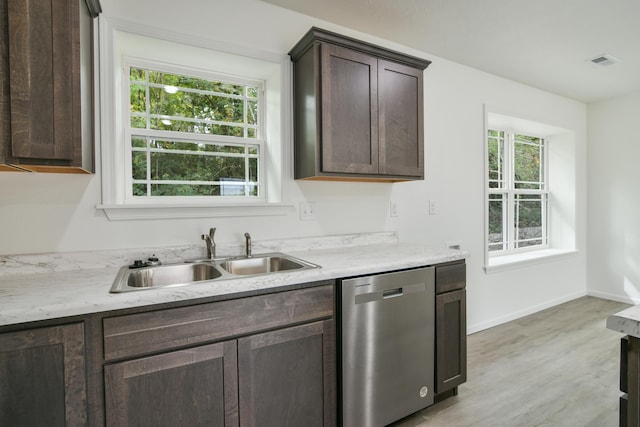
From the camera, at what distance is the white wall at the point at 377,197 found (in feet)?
5.32

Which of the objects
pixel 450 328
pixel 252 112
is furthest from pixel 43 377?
pixel 450 328

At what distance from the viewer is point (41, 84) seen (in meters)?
1.29

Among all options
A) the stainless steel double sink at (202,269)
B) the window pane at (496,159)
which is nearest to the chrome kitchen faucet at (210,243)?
the stainless steel double sink at (202,269)

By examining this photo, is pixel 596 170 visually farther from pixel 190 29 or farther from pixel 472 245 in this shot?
pixel 190 29

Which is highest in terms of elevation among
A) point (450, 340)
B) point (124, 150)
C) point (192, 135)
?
point (192, 135)

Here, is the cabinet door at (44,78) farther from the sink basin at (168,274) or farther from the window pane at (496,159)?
the window pane at (496,159)

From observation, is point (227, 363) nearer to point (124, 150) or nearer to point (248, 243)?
point (248, 243)

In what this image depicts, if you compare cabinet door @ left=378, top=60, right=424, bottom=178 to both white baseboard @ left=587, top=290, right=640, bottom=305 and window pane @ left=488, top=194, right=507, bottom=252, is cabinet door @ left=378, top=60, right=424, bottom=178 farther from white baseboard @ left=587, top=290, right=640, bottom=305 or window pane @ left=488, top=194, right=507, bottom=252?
white baseboard @ left=587, top=290, right=640, bottom=305

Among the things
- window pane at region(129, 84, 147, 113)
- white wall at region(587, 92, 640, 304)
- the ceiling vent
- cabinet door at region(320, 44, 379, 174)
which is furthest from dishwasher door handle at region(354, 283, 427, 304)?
white wall at region(587, 92, 640, 304)

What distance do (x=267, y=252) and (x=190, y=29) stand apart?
1429 mm

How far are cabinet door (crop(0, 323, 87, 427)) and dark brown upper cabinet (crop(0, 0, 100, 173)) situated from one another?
70 centimetres

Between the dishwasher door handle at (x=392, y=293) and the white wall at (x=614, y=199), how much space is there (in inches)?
158

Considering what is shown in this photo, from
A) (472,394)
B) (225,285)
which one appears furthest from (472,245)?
(225,285)

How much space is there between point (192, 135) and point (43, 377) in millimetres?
1457
